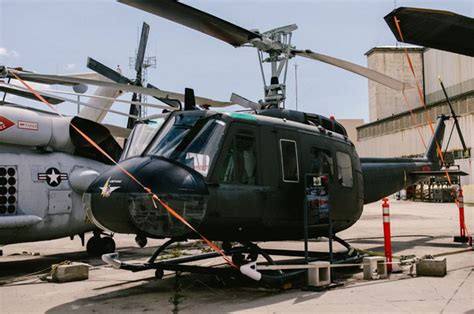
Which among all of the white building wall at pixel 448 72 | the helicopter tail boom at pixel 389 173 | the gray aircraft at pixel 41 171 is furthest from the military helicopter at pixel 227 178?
the white building wall at pixel 448 72

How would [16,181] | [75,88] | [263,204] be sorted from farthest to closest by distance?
[75,88] < [16,181] < [263,204]

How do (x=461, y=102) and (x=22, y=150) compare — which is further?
(x=461, y=102)

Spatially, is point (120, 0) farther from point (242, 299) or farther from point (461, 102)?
point (461, 102)

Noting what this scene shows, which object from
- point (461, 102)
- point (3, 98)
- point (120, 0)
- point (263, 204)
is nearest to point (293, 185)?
point (263, 204)

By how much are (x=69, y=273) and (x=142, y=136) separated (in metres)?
2.70

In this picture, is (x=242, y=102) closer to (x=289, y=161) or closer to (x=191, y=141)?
(x=289, y=161)

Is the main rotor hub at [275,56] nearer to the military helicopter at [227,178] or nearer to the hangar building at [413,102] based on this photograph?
the military helicopter at [227,178]

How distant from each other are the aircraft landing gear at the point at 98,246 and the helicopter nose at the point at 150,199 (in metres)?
5.30

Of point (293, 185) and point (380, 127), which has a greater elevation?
point (380, 127)

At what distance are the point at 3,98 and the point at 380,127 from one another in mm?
43758

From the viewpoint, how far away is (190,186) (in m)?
5.91

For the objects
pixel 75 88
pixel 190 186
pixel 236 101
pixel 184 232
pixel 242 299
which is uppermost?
pixel 75 88

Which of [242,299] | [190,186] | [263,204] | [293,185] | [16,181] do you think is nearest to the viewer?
[190,186]

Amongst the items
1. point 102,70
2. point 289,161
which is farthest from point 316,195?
point 102,70
